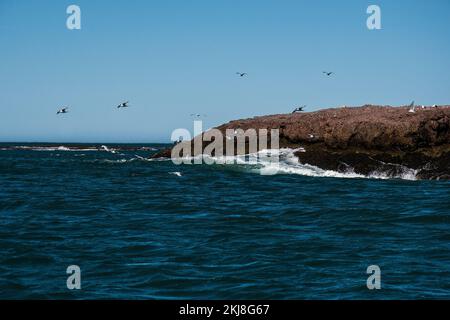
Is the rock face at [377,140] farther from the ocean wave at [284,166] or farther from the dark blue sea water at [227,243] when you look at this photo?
the dark blue sea water at [227,243]

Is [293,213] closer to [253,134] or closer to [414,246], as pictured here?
[414,246]

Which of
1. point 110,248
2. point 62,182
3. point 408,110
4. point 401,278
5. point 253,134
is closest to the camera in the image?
point 401,278

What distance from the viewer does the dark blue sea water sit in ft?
34.4

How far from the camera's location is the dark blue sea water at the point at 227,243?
10477mm

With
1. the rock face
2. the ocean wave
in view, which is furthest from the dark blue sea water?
the ocean wave

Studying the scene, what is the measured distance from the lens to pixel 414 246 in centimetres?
1363

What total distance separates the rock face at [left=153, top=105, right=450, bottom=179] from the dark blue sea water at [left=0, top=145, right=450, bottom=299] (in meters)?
6.03

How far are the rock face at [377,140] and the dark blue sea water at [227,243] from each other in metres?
6.03

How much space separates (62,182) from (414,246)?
23036 mm

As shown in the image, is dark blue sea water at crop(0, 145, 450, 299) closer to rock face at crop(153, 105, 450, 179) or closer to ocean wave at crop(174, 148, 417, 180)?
rock face at crop(153, 105, 450, 179)

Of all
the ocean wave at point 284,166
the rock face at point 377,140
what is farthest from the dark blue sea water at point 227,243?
the ocean wave at point 284,166

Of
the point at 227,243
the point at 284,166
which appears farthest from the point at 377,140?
the point at 227,243
